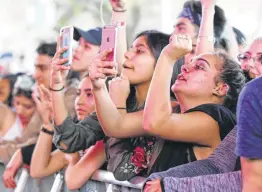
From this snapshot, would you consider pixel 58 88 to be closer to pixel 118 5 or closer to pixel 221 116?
pixel 118 5

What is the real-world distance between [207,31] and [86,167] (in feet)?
3.07

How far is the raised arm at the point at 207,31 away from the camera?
358 cm

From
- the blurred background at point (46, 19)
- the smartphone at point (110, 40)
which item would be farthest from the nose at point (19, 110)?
the smartphone at point (110, 40)

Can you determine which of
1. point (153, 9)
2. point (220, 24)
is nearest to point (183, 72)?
point (220, 24)

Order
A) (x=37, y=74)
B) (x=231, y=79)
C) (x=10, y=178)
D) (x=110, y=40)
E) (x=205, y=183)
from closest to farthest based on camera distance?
(x=205, y=183) < (x=231, y=79) < (x=110, y=40) < (x=10, y=178) < (x=37, y=74)

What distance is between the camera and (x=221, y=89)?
10.6 feet

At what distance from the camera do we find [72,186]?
3.84 meters

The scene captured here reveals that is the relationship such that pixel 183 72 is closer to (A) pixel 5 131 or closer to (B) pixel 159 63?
(B) pixel 159 63

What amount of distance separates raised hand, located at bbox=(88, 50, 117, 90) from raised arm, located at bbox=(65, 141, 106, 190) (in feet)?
1.89

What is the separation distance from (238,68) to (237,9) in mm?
2661

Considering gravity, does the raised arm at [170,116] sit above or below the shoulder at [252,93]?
below

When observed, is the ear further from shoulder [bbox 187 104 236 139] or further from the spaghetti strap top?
the spaghetti strap top

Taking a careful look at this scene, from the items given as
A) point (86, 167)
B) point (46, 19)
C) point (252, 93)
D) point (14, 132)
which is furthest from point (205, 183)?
point (46, 19)

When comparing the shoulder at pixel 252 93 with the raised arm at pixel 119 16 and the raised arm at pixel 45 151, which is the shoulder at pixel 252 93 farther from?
the raised arm at pixel 45 151
